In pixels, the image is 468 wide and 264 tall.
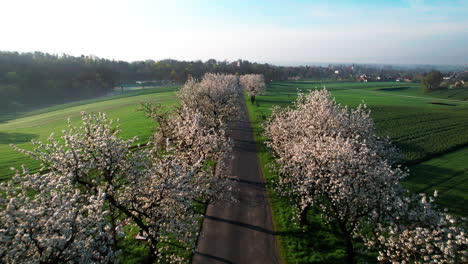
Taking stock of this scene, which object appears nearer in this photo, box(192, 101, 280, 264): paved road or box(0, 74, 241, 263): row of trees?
box(0, 74, 241, 263): row of trees

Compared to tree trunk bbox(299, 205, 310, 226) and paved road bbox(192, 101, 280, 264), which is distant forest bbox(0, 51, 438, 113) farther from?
tree trunk bbox(299, 205, 310, 226)

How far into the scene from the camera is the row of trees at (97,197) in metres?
9.45

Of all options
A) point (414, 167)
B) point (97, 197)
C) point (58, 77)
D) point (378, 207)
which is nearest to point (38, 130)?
point (97, 197)

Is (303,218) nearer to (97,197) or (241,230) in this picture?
(241,230)

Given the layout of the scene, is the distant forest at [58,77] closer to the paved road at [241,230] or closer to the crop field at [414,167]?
the crop field at [414,167]

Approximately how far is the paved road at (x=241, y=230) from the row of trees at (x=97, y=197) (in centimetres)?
262

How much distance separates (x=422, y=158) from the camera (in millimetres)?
39750

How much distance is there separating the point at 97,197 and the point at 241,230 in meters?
14.5

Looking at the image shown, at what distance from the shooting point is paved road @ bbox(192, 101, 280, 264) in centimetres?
1925

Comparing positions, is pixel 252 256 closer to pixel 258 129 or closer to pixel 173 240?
pixel 173 240

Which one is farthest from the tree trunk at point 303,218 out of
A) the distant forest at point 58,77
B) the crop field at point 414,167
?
the distant forest at point 58,77

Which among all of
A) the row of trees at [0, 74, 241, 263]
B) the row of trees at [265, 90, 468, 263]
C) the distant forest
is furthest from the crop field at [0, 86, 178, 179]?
the row of trees at [265, 90, 468, 263]

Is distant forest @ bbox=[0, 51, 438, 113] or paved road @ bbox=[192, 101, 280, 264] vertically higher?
distant forest @ bbox=[0, 51, 438, 113]

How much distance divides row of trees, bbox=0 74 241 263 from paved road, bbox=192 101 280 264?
262cm
